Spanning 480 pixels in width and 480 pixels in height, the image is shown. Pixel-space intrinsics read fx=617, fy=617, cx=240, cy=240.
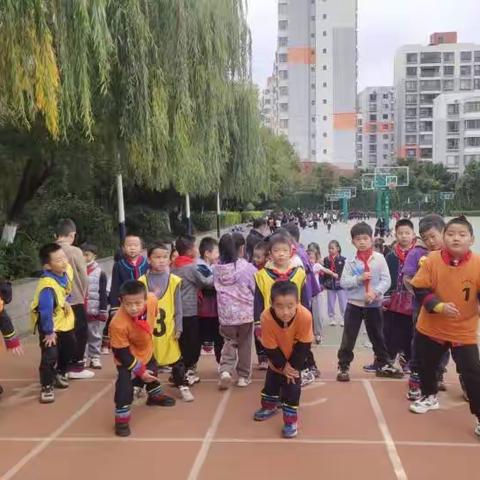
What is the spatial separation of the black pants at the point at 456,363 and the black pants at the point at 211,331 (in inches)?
75.8

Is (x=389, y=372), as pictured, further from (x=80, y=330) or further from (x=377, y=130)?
(x=377, y=130)

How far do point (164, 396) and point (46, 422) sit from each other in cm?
90

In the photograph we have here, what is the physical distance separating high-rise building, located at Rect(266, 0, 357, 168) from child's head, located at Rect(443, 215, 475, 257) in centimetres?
8580

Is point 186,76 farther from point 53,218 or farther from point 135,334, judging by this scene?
point 53,218

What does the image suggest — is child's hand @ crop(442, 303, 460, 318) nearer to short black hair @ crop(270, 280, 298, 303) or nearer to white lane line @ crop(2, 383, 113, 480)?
short black hair @ crop(270, 280, 298, 303)

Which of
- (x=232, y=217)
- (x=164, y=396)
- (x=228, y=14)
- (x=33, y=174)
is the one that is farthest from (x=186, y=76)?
(x=232, y=217)

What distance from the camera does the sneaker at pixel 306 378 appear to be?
17.6 feet

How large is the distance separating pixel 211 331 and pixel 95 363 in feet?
4.24

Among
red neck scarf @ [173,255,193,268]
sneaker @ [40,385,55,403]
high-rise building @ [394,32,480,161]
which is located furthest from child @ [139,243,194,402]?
high-rise building @ [394,32,480,161]

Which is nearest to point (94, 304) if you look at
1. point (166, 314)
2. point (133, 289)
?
point (166, 314)

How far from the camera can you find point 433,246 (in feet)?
16.4

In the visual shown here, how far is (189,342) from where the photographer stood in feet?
17.8

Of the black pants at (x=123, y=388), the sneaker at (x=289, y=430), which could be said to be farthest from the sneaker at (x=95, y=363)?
the sneaker at (x=289, y=430)

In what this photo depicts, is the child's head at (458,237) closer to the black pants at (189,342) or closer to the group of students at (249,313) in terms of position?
the group of students at (249,313)
